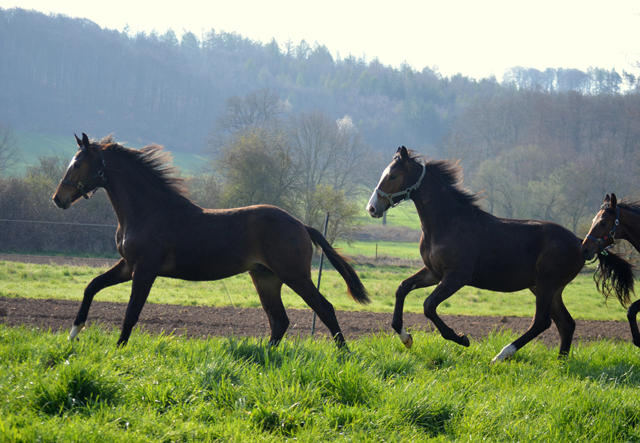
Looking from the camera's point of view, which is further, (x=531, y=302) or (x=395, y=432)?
(x=531, y=302)

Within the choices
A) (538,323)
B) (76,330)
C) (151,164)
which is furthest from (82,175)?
(538,323)

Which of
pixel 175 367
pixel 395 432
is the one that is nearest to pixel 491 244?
pixel 395 432

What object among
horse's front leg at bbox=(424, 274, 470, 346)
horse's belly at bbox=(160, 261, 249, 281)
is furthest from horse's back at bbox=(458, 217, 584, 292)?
horse's belly at bbox=(160, 261, 249, 281)

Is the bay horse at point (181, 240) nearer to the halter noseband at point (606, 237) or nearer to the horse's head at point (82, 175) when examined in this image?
the horse's head at point (82, 175)

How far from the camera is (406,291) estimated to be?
6223 mm

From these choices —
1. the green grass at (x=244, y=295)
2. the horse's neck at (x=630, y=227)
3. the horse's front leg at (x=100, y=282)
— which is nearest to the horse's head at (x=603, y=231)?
the horse's neck at (x=630, y=227)

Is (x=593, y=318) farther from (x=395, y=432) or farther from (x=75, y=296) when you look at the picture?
(x=75, y=296)

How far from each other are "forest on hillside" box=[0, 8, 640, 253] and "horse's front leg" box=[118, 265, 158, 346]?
63.5ft

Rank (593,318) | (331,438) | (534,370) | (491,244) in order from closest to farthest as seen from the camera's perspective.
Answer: (331,438) < (534,370) < (491,244) < (593,318)

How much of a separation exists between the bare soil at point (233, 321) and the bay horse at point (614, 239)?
5.41 ft

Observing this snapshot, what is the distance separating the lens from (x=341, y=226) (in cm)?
2806

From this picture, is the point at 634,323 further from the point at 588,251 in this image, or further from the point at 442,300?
the point at 442,300

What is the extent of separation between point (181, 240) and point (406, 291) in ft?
9.05

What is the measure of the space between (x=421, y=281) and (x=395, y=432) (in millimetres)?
3155
